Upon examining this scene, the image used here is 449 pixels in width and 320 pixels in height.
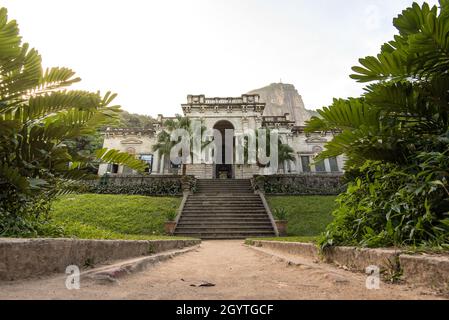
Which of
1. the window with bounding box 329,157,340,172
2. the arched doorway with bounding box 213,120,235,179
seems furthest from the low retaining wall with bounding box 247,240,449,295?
the window with bounding box 329,157,340,172

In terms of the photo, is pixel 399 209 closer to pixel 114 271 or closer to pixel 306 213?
pixel 114 271

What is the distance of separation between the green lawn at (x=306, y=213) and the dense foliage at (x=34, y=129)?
334 inches

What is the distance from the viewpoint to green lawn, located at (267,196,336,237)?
416 inches

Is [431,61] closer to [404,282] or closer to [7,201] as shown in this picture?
[404,282]

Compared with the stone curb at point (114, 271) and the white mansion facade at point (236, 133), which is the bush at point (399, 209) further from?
the white mansion facade at point (236, 133)

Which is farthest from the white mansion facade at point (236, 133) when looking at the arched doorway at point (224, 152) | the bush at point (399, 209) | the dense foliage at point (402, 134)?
the dense foliage at point (402, 134)

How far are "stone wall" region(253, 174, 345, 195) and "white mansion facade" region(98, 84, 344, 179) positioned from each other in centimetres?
584

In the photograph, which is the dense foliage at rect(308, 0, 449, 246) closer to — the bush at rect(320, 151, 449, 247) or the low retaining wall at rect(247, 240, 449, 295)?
the bush at rect(320, 151, 449, 247)

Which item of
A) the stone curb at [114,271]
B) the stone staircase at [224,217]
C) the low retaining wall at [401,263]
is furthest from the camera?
the stone staircase at [224,217]

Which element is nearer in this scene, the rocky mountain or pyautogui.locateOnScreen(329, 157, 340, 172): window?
pyautogui.locateOnScreen(329, 157, 340, 172): window

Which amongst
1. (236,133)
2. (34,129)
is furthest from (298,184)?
(34,129)

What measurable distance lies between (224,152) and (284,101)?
205 feet

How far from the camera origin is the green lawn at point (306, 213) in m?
10.6

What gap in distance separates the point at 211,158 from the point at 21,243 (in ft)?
73.2
